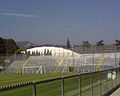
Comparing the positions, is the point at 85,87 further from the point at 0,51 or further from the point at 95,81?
the point at 0,51

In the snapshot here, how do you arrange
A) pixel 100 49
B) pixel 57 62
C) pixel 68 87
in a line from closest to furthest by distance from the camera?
1. pixel 68 87
2. pixel 57 62
3. pixel 100 49

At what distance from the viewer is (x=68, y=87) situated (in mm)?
9516

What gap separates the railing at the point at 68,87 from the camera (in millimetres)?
6404

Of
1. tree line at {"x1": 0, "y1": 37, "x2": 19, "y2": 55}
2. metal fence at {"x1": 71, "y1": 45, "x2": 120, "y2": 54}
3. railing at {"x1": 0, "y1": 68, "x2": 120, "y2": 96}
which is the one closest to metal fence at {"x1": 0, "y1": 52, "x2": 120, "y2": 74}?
metal fence at {"x1": 71, "y1": 45, "x2": 120, "y2": 54}

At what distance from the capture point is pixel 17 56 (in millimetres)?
68375

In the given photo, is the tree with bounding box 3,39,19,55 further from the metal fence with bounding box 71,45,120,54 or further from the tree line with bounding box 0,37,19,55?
the metal fence with bounding box 71,45,120,54

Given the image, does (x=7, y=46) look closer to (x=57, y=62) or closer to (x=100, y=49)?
(x=57, y=62)

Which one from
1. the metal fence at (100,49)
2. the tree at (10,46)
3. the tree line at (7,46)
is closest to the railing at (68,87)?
the metal fence at (100,49)

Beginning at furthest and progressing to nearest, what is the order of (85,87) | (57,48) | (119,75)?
(57,48), (119,75), (85,87)

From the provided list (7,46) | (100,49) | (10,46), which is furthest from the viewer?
(10,46)

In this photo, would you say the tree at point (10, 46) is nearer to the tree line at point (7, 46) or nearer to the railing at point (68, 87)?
the tree line at point (7, 46)

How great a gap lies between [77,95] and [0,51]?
9286 centimetres

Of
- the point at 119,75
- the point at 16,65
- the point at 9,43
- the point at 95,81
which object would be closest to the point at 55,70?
the point at 16,65

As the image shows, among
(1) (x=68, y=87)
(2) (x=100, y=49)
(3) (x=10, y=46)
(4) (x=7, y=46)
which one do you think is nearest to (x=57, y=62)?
(2) (x=100, y=49)
